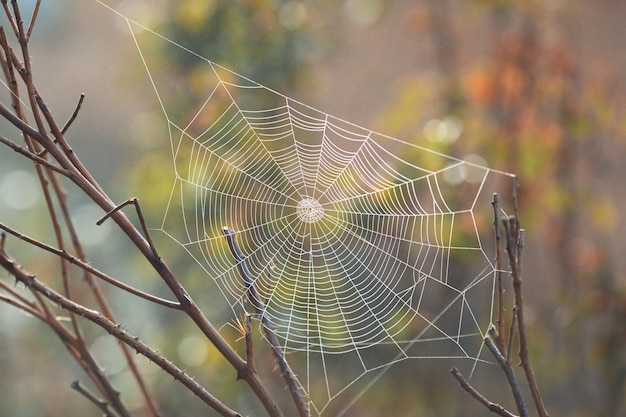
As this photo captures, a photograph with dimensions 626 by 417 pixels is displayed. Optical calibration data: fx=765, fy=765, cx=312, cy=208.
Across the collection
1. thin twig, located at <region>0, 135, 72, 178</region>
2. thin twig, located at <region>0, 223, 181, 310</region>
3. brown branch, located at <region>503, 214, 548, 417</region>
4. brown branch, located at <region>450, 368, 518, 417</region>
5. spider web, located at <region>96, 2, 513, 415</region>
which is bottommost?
brown branch, located at <region>450, 368, 518, 417</region>

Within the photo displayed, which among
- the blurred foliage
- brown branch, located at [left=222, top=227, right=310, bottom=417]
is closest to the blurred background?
the blurred foliage

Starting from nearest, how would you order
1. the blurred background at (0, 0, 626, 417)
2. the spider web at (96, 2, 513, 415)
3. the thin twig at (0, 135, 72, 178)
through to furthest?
the thin twig at (0, 135, 72, 178)
the spider web at (96, 2, 513, 415)
the blurred background at (0, 0, 626, 417)

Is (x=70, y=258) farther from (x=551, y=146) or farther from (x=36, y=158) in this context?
(x=551, y=146)

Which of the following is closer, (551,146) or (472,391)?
(472,391)

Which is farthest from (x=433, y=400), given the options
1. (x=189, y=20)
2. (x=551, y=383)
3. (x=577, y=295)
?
(x=189, y=20)

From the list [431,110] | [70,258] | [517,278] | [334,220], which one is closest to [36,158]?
[70,258]

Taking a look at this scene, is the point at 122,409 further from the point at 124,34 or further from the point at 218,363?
the point at 124,34

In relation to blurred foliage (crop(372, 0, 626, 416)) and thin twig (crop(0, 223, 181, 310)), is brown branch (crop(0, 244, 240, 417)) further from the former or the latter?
blurred foliage (crop(372, 0, 626, 416))

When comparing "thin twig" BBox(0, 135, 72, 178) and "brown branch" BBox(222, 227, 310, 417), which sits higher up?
"thin twig" BBox(0, 135, 72, 178)
